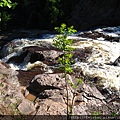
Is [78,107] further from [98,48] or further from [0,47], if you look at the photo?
[0,47]

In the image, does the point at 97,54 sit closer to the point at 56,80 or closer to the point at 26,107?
the point at 56,80

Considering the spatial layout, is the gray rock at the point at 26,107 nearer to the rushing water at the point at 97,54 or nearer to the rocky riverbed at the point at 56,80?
the rocky riverbed at the point at 56,80

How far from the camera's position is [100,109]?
26.2 feet

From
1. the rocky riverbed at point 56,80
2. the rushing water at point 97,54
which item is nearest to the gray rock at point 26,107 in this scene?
the rocky riverbed at point 56,80

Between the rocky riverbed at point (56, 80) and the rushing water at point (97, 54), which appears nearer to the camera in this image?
the rocky riverbed at point (56, 80)

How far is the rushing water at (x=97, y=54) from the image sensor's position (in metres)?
10.6

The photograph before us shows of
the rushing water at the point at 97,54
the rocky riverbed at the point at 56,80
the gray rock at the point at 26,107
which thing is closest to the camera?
the gray rock at the point at 26,107

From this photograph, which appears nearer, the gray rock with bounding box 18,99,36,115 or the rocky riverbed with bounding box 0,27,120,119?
the gray rock with bounding box 18,99,36,115

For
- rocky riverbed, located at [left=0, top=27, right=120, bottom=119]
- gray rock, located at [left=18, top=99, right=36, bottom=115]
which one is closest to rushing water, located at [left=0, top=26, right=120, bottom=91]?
rocky riverbed, located at [left=0, top=27, right=120, bottom=119]

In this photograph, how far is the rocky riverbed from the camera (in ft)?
26.2

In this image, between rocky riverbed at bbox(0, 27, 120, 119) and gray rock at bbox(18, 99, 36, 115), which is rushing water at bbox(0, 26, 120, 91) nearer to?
rocky riverbed at bbox(0, 27, 120, 119)

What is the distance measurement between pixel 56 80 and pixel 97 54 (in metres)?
4.68

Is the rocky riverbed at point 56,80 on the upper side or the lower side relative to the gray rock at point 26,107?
lower

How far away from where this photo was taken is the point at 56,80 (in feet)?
30.6
